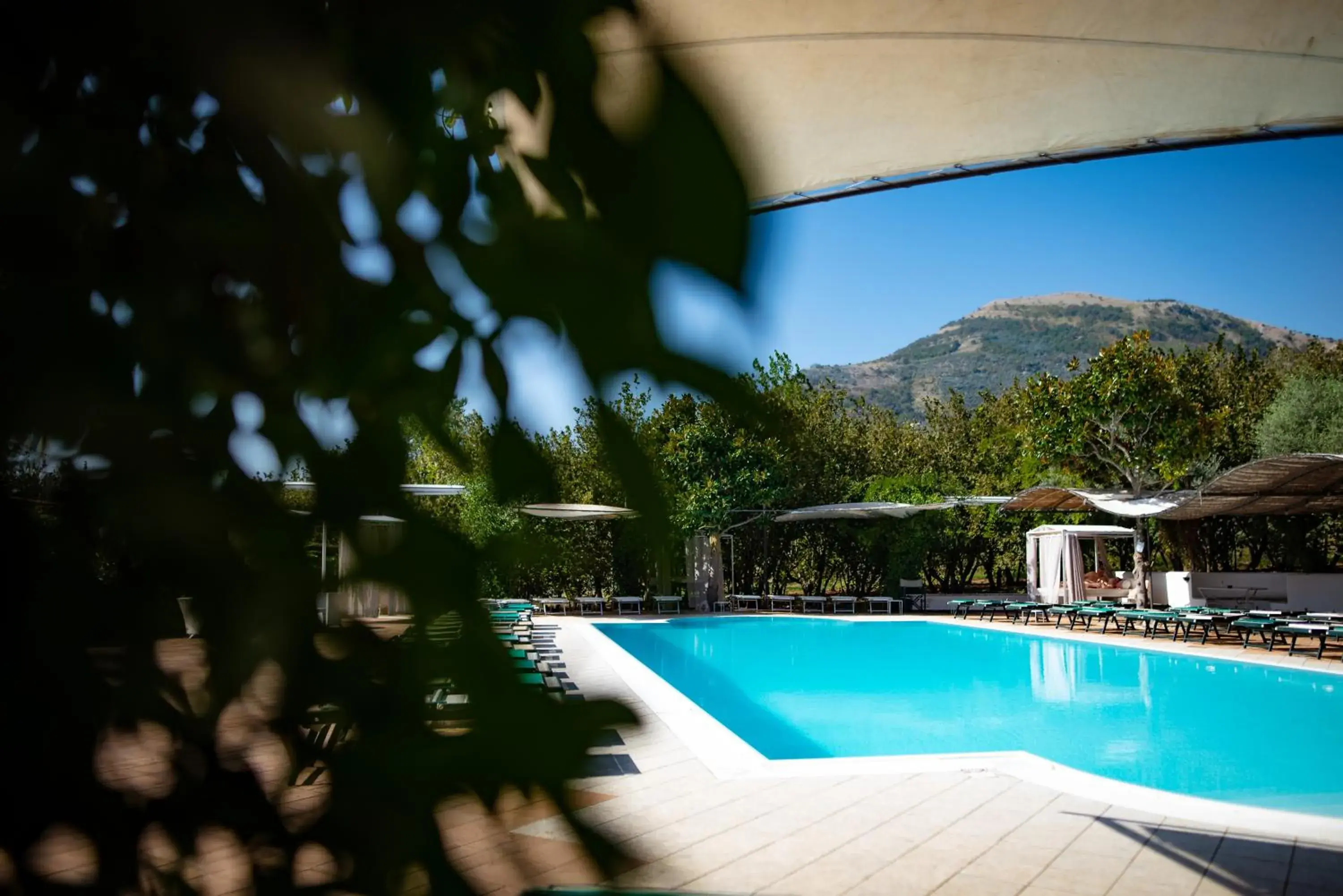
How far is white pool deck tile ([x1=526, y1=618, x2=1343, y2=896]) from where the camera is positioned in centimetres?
382

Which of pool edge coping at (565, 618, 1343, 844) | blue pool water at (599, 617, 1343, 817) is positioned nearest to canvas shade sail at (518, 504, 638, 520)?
pool edge coping at (565, 618, 1343, 844)

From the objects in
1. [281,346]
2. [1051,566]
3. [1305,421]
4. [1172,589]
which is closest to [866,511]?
[1051,566]

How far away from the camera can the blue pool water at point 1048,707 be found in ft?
24.7

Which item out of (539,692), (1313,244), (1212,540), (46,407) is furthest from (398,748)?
(1313,244)

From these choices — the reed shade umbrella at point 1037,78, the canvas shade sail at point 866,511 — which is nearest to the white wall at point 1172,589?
the canvas shade sail at point 866,511

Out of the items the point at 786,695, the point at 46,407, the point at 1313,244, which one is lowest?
the point at 786,695

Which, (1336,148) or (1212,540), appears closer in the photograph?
(1212,540)

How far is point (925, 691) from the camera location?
1148cm

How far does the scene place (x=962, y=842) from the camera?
439cm

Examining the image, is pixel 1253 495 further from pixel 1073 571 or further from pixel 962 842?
pixel 962 842

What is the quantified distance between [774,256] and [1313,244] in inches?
4201

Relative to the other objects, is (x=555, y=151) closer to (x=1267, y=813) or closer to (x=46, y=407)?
(x=46, y=407)

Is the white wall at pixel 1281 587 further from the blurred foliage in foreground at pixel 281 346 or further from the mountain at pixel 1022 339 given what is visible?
the mountain at pixel 1022 339

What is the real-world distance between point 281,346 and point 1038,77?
475cm
